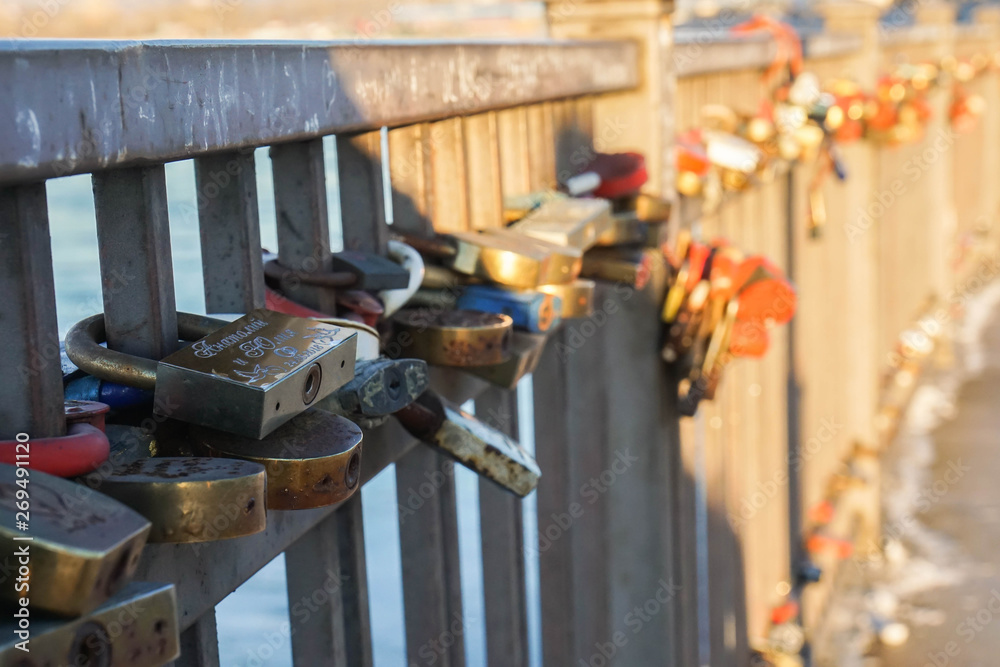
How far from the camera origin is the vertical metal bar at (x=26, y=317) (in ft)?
2.44

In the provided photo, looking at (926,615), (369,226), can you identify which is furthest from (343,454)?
(926,615)

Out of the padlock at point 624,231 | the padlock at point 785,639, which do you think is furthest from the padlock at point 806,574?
the padlock at point 624,231

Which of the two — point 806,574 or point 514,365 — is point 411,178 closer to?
point 514,365

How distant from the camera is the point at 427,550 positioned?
1577mm

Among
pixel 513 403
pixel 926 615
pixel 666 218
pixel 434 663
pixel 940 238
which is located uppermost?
pixel 666 218

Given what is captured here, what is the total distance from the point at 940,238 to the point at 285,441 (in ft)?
34.5

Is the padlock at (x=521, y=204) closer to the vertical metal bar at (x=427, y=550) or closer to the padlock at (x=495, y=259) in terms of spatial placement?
the padlock at (x=495, y=259)

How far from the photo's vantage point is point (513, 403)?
1.91m

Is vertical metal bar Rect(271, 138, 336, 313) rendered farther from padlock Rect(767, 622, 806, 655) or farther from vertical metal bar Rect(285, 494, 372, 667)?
padlock Rect(767, 622, 806, 655)

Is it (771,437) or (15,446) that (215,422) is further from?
(771,437)

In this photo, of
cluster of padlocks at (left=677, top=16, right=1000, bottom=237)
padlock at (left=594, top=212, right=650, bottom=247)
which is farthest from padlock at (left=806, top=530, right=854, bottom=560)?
padlock at (left=594, top=212, right=650, bottom=247)

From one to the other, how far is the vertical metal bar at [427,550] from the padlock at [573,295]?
27 centimetres

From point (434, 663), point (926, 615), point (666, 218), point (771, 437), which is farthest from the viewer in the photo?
point (926, 615)

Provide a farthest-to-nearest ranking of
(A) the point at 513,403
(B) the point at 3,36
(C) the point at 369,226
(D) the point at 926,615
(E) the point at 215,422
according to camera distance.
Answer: (D) the point at 926,615, (A) the point at 513,403, (C) the point at 369,226, (E) the point at 215,422, (B) the point at 3,36
